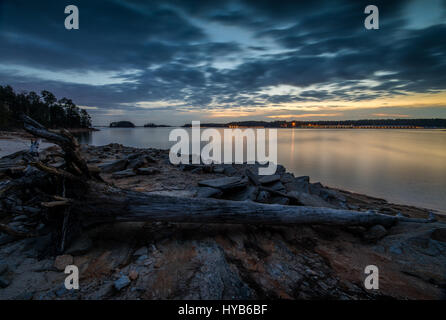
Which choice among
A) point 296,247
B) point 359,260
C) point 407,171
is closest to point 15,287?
point 296,247

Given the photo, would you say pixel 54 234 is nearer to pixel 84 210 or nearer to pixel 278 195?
pixel 84 210

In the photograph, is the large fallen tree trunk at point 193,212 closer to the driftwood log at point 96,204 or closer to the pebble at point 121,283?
the driftwood log at point 96,204

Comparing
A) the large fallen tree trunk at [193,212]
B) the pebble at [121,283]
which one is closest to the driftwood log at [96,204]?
the large fallen tree trunk at [193,212]

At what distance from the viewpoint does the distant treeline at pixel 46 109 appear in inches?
2082

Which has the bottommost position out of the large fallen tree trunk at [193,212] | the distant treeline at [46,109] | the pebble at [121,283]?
the pebble at [121,283]

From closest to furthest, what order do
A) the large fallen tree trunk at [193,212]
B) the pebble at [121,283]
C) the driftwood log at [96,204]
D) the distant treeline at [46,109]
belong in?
1. the pebble at [121,283]
2. the driftwood log at [96,204]
3. the large fallen tree trunk at [193,212]
4. the distant treeline at [46,109]

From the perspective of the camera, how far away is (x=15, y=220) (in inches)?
133

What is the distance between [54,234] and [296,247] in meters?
4.18

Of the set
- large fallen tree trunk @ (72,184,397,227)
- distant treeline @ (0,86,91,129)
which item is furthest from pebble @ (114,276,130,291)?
distant treeline @ (0,86,91,129)

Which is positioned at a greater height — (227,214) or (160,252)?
(227,214)

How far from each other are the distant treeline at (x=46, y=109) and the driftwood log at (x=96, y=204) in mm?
43798

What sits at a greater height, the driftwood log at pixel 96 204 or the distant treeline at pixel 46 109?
the distant treeline at pixel 46 109

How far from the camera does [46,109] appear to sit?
61.7 metres

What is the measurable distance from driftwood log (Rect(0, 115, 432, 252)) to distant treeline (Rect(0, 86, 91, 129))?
4380cm
